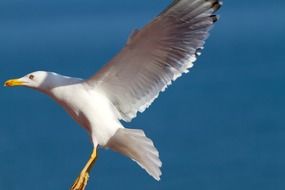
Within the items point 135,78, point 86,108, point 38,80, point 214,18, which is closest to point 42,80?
point 38,80

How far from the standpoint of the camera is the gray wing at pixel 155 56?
18.3 feet

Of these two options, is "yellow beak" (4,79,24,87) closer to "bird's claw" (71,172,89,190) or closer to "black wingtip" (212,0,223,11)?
"bird's claw" (71,172,89,190)

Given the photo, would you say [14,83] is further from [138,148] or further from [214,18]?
[214,18]

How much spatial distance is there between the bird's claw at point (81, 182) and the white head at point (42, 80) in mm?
239

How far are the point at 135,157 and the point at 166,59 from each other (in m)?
0.27

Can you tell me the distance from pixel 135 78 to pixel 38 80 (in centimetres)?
25

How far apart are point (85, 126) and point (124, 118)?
15cm

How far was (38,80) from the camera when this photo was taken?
567 cm

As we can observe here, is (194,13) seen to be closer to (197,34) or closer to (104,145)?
(197,34)

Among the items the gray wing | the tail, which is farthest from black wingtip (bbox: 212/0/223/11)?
the tail

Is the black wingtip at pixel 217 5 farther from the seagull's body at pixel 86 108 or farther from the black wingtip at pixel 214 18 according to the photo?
the seagull's body at pixel 86 108

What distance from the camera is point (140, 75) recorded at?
5723 mm

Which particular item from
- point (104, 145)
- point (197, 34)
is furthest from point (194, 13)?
point (104, 145)

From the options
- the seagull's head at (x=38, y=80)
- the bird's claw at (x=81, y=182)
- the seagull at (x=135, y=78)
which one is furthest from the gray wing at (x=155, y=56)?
the bird's claw at (x=81, y=182)
